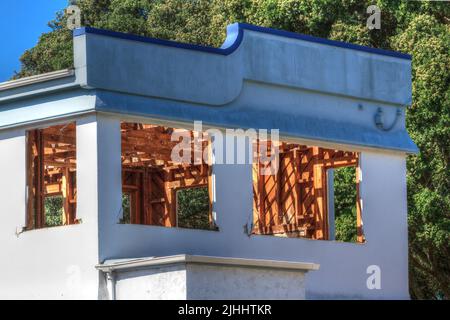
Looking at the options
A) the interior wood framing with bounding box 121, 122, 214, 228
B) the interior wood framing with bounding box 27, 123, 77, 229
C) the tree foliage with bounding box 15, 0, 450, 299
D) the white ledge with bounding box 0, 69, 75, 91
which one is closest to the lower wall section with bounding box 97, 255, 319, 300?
the interior wood framing with bounding box 27, 123, 77, 229

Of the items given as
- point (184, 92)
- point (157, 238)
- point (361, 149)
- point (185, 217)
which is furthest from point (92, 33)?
point (185, 217)

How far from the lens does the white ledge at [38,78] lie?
2356 cm

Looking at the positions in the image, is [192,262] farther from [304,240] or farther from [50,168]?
[50,168]

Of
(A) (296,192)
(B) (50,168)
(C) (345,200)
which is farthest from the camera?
(C) (345,200)

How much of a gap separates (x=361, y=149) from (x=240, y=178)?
3219mm

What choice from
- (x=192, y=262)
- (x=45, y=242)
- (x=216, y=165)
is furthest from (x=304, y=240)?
(x=45, y=242)

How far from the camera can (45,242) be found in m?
23.8

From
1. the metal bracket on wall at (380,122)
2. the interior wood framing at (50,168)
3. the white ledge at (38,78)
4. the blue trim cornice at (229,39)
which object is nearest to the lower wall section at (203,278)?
the interior wood framing at (50,168)

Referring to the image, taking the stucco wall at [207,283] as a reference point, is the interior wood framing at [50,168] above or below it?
above

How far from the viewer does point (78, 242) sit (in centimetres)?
2327

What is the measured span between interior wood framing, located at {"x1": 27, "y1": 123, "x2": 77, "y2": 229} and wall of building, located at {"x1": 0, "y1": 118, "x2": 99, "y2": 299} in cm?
16

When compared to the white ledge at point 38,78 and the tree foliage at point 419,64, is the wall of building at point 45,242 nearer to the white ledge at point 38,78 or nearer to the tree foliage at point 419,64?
the white ledge at point 38,78

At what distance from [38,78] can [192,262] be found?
4765 millimetres

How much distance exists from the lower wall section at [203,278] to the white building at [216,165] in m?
0.03
